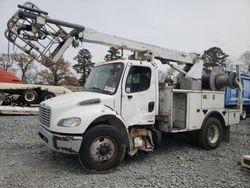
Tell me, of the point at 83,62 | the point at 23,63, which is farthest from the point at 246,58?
the point at 23,63

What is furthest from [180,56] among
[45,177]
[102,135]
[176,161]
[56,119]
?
[45,177]

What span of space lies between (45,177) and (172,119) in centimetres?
330

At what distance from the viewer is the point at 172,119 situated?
629cm

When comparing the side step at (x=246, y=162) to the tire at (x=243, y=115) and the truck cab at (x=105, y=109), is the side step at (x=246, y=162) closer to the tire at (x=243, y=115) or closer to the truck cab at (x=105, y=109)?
the truck cab at (x=105, y=109)

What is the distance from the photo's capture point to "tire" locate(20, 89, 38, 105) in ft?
51.3

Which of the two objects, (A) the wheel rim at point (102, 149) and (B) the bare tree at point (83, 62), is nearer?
(A) the wheel rim at point (102, 149)

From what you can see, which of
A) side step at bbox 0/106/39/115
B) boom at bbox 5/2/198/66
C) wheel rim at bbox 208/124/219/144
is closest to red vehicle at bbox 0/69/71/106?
side step at bbox 0/106/39/115

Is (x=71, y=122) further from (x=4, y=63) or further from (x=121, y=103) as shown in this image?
(x=4, y=63)

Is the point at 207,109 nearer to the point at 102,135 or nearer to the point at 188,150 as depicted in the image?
the point at 188,150

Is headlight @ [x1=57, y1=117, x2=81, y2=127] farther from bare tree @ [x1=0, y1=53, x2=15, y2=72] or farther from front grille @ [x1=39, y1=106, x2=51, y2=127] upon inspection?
bare tree @ [x1=0, y1=53, x2=15, y2=72]

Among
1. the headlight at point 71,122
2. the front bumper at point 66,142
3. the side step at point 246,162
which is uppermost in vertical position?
the headlight at point 71,122

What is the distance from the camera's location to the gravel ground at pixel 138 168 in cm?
445

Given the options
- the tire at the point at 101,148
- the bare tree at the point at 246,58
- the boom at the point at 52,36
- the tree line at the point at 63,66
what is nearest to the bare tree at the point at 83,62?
the tree line at the point at 63,66

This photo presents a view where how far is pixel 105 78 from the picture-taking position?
5699mm
